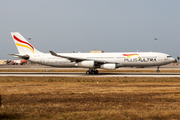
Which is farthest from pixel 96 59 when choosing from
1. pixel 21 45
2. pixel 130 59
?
pixel 21 45

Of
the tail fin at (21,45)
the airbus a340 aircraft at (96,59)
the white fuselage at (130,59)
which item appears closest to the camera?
the airbus a340 aircraft at (96,59)

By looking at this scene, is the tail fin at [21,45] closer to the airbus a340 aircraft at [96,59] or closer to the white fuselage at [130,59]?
the airbus a340 aircraft at [96,59]

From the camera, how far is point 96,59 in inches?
1580

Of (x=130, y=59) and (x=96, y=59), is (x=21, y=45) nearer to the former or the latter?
(x=96, y=59)

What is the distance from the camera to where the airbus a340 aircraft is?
1476 inches

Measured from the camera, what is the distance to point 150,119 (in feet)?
30.1

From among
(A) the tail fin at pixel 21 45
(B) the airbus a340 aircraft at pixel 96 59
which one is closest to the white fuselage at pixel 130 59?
(B) the airbus a340 aircraft at pixel 96 59

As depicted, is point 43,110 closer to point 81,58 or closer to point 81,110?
point 81,110

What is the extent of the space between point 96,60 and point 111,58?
A: 10.0ft

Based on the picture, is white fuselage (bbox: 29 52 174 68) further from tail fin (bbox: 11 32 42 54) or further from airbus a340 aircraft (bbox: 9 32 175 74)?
tail fin (bbox: 11 32 42 54)

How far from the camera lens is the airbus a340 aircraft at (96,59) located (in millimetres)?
37500

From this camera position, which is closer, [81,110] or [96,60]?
[81,110]

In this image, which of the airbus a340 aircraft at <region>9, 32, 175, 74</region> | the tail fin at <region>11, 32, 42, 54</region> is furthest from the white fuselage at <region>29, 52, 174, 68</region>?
the tail fin at <region>11, 32, 42, 54</region>

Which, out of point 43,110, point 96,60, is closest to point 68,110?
point 43,110
